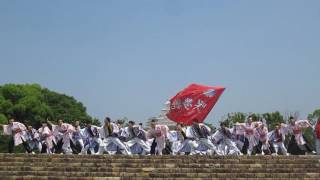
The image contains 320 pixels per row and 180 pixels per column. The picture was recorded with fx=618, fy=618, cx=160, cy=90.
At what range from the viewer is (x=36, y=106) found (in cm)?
4822

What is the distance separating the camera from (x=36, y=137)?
947 inches

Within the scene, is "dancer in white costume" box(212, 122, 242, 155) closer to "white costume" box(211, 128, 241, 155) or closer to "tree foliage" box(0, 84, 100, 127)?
"white costume" box(211, 128, 241, 155)

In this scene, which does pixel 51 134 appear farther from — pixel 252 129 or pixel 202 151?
pixel 252 129

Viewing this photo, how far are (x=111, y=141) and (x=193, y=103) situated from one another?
12714 mm

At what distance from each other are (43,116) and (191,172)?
31.4m

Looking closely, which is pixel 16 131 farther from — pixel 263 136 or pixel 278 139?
pixel 278 139

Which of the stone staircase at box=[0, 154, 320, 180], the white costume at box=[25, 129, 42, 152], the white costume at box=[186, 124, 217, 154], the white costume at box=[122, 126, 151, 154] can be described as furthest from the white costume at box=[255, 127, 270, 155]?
the white costume at box=[25, 129, 42, 152]

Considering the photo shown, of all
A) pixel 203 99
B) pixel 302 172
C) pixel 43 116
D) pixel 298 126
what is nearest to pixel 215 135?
pixel 298 126

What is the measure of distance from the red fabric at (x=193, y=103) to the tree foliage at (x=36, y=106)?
1590cm

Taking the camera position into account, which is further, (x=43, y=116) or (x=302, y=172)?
(x=43, y=116)

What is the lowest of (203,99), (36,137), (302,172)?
(302,172)

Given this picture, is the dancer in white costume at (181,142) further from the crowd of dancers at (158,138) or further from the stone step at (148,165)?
the stone step at (148,165)

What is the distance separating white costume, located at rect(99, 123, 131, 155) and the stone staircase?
2.83 metres

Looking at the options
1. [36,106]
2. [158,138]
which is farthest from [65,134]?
[36,106]
